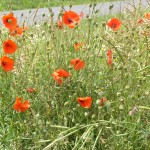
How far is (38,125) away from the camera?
2.88 m

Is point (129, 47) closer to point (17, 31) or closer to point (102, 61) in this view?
point (102, 61)

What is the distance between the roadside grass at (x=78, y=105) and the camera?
2781 mm

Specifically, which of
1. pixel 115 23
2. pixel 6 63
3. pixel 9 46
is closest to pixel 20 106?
pixel 6 63

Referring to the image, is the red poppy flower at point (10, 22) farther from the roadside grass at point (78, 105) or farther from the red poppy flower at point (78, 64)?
the red poppy flower at point (78, 64)

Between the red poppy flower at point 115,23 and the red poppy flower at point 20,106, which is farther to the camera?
the red poppy flower at point 115,23

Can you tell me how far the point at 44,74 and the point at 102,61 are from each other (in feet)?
1.54

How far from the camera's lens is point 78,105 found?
301 cm

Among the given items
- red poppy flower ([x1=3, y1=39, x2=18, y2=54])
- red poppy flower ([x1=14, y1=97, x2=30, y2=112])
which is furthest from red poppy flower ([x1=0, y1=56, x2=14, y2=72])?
red poppy flower ([x1=14, y1=97, x2=30, y2=112])

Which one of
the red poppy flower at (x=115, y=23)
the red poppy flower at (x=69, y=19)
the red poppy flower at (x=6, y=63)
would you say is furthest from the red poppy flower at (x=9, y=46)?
the red poppy flower at (x=115, y=23)

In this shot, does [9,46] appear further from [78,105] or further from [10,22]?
[78,105]

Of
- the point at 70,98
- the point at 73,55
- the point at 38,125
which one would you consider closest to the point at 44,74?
the point at 73,55

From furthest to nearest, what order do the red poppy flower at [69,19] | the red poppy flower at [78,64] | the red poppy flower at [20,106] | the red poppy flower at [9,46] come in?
the red poppy flower at [69,19]
the red poppy flower at [9,46]
the red poppy flower at [78,64]
the red poppy flower at [20,106]

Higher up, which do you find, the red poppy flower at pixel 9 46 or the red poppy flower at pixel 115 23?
the red poppy flower at pixel 115 23

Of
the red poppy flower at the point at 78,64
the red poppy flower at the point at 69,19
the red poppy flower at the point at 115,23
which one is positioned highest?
the red poppy flower at the point at 69,19
